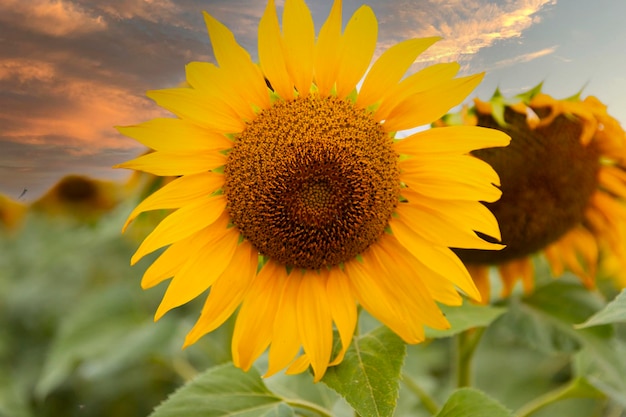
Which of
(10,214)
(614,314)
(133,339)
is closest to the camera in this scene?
(614,314)

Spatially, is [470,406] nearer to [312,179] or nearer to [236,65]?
[312,179]

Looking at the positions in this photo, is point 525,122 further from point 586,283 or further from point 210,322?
point 210,322

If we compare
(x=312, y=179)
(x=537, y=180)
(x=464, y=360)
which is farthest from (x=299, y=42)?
(x=464, y=360)

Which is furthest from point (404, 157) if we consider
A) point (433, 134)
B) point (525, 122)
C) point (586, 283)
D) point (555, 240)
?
point (586, 283)

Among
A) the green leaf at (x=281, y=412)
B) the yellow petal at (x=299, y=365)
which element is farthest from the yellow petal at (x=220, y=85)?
the green leaf at (x=281, y=412)

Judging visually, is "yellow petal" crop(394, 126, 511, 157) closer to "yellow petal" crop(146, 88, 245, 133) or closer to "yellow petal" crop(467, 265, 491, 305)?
"yellow petal" crop(146, 88, 245, 133)

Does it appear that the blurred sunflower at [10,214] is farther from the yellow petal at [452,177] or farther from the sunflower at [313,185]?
the yellow petal at [452,177]

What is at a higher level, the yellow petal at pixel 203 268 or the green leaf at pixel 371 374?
the yellow petal at pixel 203 268
